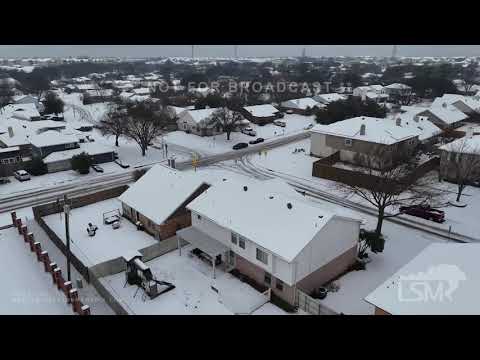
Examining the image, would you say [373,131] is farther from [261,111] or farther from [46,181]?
[46,181]

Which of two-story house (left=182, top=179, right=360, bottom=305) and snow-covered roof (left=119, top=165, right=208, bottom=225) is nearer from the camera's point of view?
two-story house (left=182, top=179, right=360, bottom=305)

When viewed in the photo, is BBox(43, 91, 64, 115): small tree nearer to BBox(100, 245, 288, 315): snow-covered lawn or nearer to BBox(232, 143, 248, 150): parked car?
BBox(232, 143, 248, 150): parked car

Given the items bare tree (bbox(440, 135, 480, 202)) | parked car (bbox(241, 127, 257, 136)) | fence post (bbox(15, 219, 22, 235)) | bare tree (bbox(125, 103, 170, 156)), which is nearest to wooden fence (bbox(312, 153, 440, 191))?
bare tree (bbox(440, 135, 480, 202))

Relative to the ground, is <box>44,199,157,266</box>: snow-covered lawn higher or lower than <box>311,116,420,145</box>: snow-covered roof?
lower

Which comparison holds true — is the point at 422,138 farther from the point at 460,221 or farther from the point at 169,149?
the point at 169,149

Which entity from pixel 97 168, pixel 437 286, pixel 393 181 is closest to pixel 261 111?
pixel 97 168

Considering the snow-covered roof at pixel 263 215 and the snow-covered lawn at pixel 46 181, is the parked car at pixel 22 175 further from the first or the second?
the snow-covered roof at pixel 263 215

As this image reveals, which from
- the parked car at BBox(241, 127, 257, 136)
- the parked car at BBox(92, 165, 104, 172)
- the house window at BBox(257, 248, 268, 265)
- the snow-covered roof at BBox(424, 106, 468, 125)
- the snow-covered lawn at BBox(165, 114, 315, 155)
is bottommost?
the parked car at BBox(92, 165, 104, 172)

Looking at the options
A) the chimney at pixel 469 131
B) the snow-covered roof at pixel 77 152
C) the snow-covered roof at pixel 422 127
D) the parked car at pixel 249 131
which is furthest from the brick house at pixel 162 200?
the chimney at pixel 469 131
